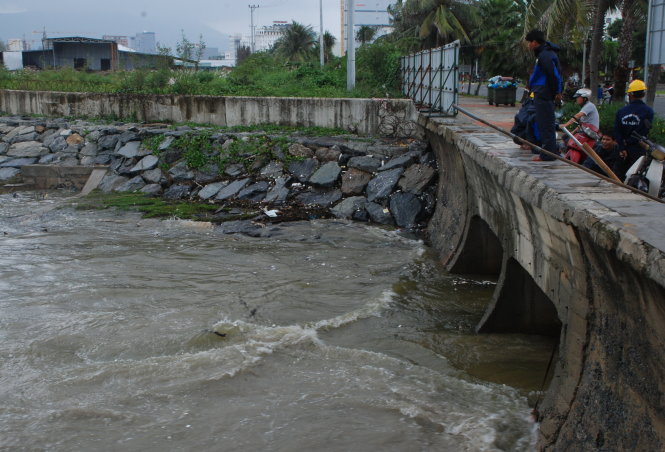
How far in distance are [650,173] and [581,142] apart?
226 centimetres

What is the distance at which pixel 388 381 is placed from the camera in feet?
21.5

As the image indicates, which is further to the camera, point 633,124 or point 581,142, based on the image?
point 581,142

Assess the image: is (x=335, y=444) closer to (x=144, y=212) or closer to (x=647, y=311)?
(x=647, y=311)

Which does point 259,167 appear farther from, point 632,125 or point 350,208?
point 632,125

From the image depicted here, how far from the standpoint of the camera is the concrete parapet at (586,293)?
3791mm

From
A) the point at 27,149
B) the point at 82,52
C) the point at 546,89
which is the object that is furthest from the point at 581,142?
the point at 82,52

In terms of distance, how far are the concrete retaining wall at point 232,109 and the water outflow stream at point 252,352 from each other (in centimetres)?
458

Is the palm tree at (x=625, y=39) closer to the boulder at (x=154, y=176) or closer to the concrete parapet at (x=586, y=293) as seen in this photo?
the concrete parapet at (x=586, y=293)

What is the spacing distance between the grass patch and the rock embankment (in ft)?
1.19

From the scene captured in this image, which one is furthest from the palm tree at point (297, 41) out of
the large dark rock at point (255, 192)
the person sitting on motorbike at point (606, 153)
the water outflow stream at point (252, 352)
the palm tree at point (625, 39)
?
the person sitting on motorbike at point (606, 153)

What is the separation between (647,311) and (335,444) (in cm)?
277

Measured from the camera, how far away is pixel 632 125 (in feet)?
24.3

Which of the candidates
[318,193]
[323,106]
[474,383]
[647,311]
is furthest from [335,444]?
[323,106]

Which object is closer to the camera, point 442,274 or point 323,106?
point 442,274
